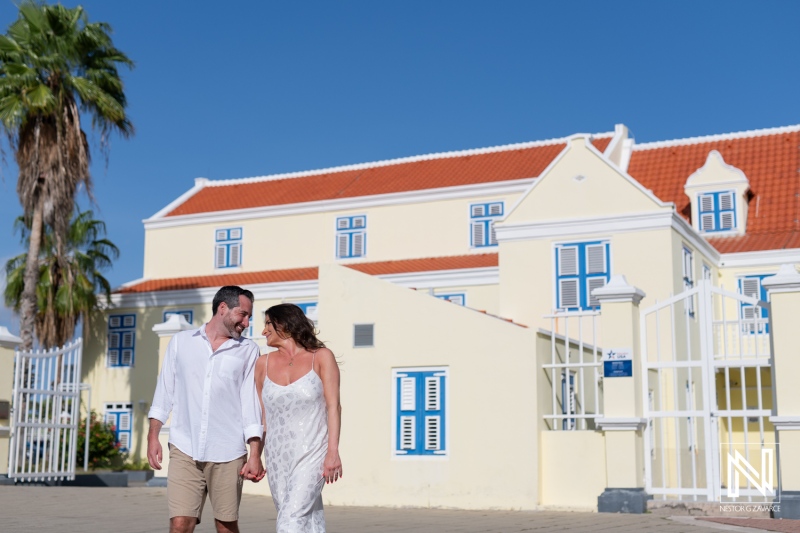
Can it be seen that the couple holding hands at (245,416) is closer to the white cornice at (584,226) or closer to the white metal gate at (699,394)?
the white metal gate at (699,394)

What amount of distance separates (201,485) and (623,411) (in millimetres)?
8704

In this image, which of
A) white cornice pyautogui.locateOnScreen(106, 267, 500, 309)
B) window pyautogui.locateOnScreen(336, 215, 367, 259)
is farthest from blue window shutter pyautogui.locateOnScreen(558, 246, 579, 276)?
window pyautogui.locateOnScreen(336, 215, 367, 259)

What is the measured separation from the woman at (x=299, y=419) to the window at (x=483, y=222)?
76.6 feet

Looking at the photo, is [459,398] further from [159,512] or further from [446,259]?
[446,259]

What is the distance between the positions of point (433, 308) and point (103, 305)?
1876 cm

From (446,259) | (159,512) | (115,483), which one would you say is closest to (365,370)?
(159,512)

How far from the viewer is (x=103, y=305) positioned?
31734 millimetres

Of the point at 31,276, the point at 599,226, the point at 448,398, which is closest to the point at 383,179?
the point at 599,226

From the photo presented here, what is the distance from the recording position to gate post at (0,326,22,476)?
16.4 metres

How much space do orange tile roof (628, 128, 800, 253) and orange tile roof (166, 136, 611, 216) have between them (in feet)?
5.10

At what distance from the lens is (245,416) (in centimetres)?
625

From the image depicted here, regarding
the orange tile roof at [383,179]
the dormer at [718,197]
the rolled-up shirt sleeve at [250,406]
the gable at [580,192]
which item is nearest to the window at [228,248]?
the orange tile roof at [383,179]

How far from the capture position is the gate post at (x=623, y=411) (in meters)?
13.6

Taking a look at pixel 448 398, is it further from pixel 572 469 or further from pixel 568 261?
pixel 568 261
